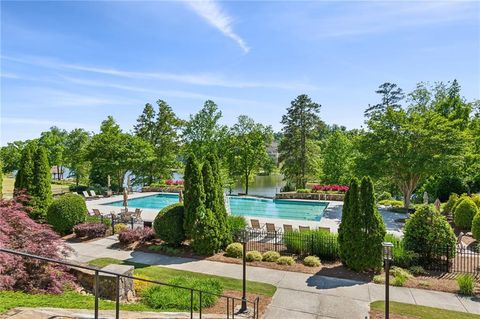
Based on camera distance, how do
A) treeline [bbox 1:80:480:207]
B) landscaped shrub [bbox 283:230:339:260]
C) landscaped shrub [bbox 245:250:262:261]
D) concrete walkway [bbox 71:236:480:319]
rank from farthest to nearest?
treeline [bbox 1:80:480:207], landscaped shrub [bbox 283:230:339:260], landscaped shrub [bbox 245:250:262:261], concrete walkway [bbox 71:236:480:319]

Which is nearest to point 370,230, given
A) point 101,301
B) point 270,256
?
point 270,256

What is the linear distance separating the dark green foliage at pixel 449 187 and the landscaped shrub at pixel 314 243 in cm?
1905

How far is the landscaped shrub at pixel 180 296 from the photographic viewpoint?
Result: 7.95 meters

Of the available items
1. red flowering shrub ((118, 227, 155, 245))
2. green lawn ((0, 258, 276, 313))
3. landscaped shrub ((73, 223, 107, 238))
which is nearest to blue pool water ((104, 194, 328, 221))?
red flowering shrub ((118, 227, 155, 245))

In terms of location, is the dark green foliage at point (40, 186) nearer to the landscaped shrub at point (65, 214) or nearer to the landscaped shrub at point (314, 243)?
the landscaped shrub at point (65, 214)

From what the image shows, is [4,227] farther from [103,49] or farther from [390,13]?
[390,13]

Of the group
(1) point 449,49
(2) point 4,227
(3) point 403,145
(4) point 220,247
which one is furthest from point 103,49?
(3) point 403,145

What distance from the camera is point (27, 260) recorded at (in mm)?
8141

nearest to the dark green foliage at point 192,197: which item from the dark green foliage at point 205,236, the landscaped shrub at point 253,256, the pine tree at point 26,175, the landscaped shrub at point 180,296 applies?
the dark green foliage at point 205,236

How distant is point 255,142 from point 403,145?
18.3 metres

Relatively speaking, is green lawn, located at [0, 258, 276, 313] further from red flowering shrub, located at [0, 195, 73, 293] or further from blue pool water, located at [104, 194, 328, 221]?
blue pool water, located at [104, 194, 328, 221]

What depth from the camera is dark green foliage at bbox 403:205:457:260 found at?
37.6 ft

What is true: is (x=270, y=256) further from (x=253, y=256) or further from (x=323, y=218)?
(x=323, y=218)

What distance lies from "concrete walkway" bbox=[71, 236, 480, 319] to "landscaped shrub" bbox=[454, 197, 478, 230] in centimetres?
996
